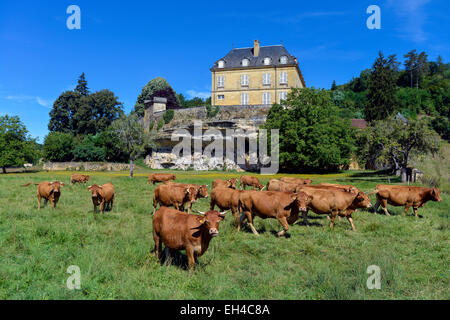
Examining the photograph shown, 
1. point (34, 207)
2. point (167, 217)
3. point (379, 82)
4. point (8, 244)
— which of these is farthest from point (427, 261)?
point (379, 82)

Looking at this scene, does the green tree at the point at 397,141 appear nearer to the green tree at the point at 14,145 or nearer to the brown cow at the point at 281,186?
the brown cow at the point at 281,186

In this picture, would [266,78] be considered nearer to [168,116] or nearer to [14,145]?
[168,116]

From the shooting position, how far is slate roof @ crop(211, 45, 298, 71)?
58.2 m

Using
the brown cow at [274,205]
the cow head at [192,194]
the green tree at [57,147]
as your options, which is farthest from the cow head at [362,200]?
the green tree at [57,147]

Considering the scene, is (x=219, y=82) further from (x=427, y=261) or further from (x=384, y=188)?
(x=427, y=261)

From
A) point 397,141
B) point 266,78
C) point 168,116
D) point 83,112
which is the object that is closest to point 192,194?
point 397,141

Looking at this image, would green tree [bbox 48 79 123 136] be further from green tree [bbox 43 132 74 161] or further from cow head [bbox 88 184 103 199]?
cow head [bbox 88 184 103 199]

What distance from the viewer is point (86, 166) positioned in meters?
53.4

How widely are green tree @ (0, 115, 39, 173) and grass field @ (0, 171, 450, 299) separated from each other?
45.8 m

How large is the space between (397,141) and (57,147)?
2279 inches

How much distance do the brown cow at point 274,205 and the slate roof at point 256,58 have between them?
51.7 metres

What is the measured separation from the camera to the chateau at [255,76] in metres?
57.7

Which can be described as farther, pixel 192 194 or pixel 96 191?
pixel 96 191

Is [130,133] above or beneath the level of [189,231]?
above
